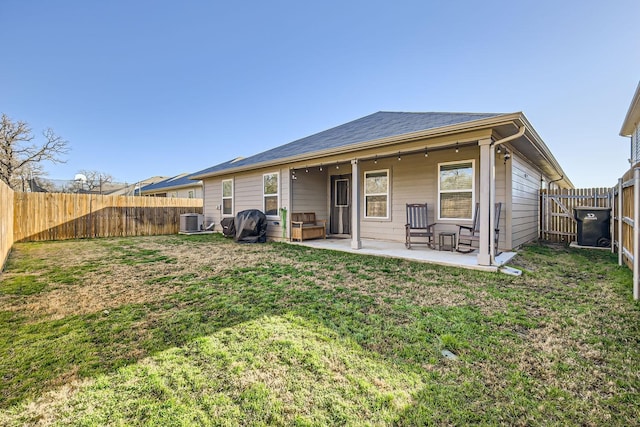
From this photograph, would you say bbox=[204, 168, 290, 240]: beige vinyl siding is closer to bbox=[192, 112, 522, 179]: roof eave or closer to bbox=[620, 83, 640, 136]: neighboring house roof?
bbox=[192, 112, 522, 179]: roof eave

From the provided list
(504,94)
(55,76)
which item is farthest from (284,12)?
(55,76)

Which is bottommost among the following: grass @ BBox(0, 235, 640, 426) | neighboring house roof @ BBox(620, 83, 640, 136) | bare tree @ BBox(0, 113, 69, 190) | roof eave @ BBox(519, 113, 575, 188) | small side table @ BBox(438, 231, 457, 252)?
grass @ BBox(0, 235, 640, 426)

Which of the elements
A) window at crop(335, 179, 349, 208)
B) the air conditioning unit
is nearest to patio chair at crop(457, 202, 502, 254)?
window at crop(335, 179, 349, 208)

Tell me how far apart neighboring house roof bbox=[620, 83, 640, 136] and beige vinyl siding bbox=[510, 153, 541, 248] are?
96.5 inches

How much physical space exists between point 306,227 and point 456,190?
3916 mm

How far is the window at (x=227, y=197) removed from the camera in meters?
10.1

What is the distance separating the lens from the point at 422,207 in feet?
21.2

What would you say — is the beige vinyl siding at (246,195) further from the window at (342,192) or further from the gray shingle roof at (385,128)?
the window at (342,192)

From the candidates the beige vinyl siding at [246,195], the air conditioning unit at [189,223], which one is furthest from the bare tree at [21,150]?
the beige vinyl siding at [246,195]

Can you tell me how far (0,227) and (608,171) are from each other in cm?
2646

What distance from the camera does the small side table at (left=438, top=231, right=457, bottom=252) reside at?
5.89 metres

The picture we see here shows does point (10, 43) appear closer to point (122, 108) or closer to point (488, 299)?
point (122, 108)

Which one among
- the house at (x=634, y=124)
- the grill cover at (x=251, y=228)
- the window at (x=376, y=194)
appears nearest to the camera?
the house at (x=634, y=124)

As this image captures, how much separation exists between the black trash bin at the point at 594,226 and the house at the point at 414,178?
104 cm
